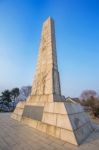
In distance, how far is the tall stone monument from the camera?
466 centimetres

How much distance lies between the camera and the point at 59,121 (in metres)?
4.97

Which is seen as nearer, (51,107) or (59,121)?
(59,121)

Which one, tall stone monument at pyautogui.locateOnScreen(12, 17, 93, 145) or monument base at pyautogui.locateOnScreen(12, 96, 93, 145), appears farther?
tall stone monument at pyautogui.locateOnScreen(12, 17, 93, 145)

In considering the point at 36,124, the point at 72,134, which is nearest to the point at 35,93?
the point at 36,124

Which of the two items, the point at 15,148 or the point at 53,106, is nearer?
the point at 15,148

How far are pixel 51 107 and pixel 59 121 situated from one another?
1.00 m

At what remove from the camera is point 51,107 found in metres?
5.85

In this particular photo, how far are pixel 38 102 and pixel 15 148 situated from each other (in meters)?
3.70

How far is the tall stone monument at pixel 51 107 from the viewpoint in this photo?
4.66m

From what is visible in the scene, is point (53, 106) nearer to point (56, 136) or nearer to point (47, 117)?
point (47, 117)

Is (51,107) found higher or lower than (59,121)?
higher

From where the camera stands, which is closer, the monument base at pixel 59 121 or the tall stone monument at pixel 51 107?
the monument base at pixel 59 121

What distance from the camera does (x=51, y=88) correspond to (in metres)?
6.73

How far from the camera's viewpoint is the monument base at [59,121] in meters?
4.41
